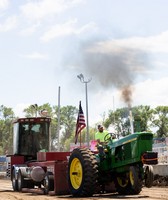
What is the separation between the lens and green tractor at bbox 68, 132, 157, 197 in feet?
36.0

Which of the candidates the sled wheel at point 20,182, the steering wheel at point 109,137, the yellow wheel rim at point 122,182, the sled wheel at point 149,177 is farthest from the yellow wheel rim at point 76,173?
the sled wheel at point 20,182

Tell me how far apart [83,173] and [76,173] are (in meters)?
0.63

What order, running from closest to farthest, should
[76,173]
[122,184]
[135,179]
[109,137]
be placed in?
[135,179] → [76,173] → [122,184] → [109,137]

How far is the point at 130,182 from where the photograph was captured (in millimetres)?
11898

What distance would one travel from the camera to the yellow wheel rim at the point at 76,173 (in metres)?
12.1

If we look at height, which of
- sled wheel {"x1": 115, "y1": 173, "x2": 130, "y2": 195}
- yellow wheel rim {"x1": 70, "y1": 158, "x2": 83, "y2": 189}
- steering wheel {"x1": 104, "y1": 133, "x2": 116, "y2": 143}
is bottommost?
sled wheel {"x1": 115, "y1": 173, "x2": 130, "y2": 195}

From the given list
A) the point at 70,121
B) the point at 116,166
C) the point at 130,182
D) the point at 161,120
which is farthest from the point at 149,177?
the point at 70,121

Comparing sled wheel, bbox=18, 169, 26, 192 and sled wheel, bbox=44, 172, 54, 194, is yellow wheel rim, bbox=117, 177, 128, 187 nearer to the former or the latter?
sled wheel, bbox=44, 172, 54, 194

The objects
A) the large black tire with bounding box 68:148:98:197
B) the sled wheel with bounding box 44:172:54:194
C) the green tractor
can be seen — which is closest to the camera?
the green tractor

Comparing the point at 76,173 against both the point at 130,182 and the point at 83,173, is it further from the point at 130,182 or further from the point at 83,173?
the point at 130,182

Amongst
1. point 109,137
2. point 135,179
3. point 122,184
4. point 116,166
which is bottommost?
point 122,184

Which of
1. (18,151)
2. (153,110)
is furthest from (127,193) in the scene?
(153,110)

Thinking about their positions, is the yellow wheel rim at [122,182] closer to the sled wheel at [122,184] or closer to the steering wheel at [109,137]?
the sled wheel at [122,184]

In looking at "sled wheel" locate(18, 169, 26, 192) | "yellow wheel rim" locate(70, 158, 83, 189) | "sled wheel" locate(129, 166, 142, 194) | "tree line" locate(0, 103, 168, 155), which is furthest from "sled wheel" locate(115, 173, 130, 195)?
"tree line" locate(0, 103, 168, 155)
